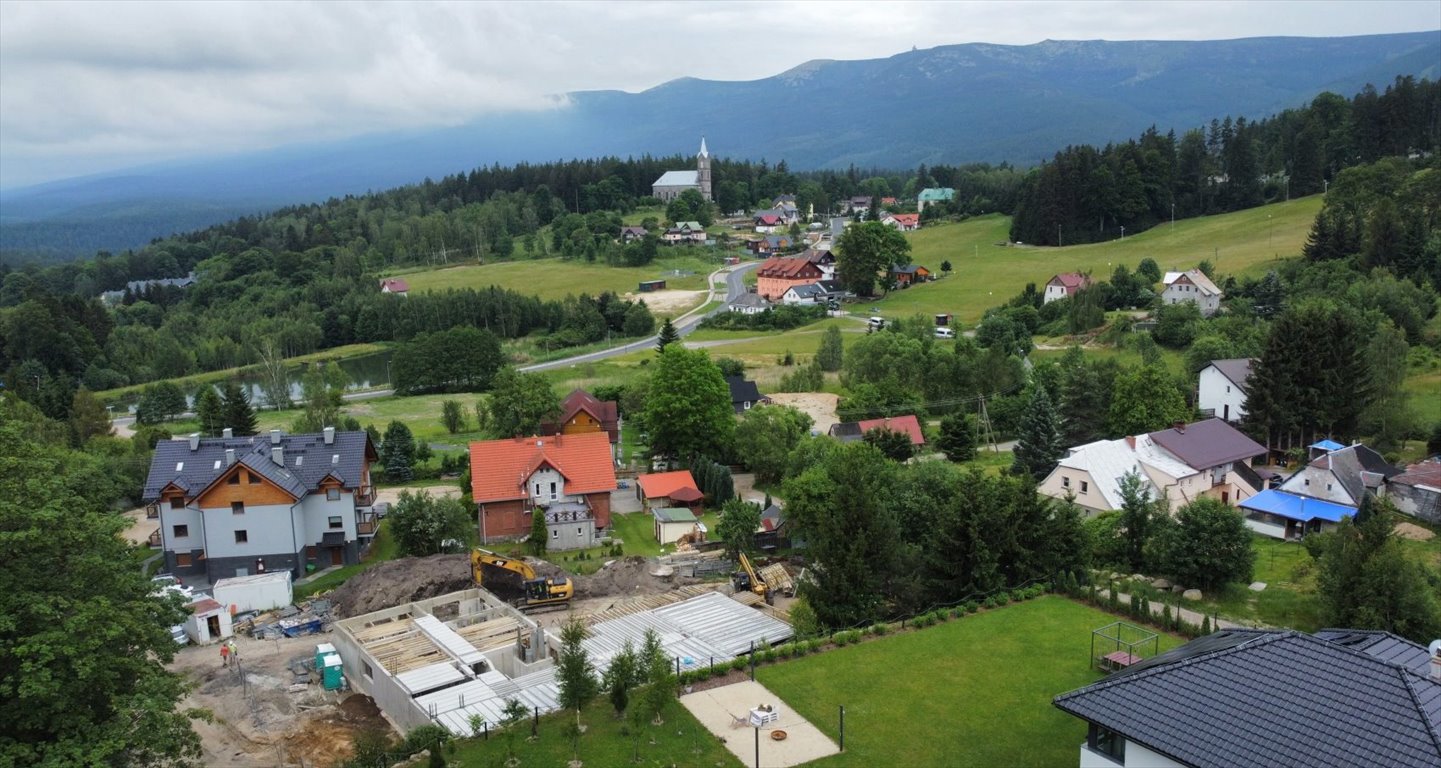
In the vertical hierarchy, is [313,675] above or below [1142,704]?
below

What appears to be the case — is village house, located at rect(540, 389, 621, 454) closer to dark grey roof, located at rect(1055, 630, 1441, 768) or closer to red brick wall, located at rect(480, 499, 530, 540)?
red brick wall, located at rect(480, 499, 530, 540)

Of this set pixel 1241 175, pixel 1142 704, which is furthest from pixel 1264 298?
pixel 1142 704

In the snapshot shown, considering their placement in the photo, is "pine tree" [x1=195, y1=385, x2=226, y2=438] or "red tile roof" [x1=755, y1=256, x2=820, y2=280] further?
"red tile roof" [x1=755, y1=256, x2=820, y2=280]

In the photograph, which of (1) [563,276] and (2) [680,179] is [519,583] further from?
(2) [680,179]

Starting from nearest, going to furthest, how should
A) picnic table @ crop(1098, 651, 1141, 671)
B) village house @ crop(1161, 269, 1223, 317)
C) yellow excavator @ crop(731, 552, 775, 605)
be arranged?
picnic table @ crop(1098, 651, 1141, 671)
yellow excavator @ crop(731, 552, 775, 605)
village house @ crop(1161, 269, 1223, 317)

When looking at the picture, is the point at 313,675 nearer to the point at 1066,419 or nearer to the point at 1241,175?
the point at 1066,419

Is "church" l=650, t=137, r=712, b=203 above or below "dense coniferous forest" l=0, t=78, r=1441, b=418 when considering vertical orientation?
above

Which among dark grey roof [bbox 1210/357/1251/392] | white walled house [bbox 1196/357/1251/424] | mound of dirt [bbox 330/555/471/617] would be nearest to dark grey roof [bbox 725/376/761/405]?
white walled house [bbox 1196/357/1251/424]
